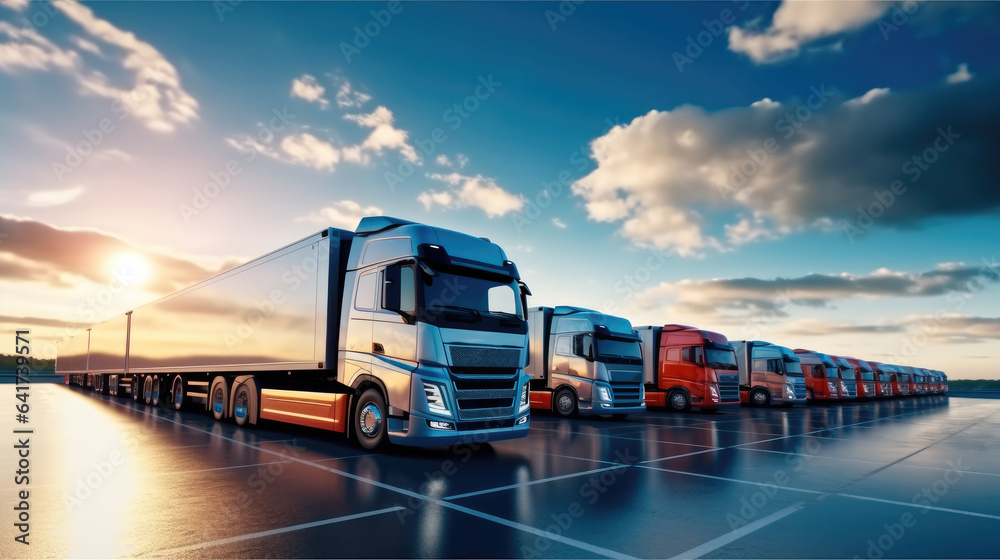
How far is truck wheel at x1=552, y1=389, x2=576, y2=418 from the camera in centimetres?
1750

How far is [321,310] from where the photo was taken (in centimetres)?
1027

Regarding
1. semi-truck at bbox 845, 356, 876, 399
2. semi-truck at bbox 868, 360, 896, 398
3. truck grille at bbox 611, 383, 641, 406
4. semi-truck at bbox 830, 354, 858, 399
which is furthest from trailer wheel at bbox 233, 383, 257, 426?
semi-truck at bbox 868, 360, 896, 398

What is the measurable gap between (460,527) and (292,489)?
8.06 feet

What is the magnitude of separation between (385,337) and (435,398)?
1339 mm

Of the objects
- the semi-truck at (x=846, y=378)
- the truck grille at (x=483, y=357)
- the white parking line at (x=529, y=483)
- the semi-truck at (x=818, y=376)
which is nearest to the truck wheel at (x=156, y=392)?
the truck grille at (x=483, y=357)

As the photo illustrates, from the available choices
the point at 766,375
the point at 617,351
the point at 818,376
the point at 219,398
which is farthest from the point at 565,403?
the point at 818,376

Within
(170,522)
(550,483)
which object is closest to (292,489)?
(170,522)

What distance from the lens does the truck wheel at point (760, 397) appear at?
2728 centimetres

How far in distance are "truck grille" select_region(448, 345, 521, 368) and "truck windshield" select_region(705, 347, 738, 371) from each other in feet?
45.5

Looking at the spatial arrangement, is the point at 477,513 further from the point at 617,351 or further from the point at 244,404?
the point at 617,351

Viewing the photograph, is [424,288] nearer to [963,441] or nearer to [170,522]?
[170,522]

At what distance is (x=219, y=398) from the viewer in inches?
571

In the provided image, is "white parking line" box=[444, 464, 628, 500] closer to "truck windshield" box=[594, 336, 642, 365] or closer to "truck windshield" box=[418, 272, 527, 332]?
"truck windshield" box=[418, 272, 527, 332]

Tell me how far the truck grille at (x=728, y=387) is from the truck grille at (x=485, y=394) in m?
14.3
